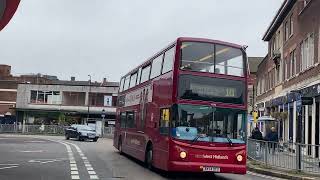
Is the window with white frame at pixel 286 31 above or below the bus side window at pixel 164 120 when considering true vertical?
above

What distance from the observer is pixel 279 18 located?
42344 millimetres

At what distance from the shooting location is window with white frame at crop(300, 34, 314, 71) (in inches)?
1207

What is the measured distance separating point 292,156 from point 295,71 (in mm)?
16772

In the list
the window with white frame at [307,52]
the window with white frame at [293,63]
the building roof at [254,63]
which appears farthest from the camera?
the building roof at [254,63]

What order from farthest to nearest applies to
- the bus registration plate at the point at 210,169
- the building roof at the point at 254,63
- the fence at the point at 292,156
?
the building roof at the point at 254,63 → the fence at the point at 292,156 → the bus registration plate at the point at 210,169

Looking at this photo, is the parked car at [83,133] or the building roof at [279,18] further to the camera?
the parked car at [83,133]

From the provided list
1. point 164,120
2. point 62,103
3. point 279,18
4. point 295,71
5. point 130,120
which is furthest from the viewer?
point 62,103

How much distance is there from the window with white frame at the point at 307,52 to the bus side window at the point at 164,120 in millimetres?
15699

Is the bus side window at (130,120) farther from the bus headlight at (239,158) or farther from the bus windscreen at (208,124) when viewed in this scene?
the bus headlight at (239,158)

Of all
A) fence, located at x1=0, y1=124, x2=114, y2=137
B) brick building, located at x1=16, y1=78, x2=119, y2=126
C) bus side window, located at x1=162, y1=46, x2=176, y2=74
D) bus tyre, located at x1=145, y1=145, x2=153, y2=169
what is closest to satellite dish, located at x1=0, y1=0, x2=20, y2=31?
bus side window, located at x1=162, y1=46, x2=176, y2=74

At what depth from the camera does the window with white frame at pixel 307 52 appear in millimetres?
30656

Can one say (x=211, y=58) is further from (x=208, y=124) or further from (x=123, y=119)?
(x=123, y=119)

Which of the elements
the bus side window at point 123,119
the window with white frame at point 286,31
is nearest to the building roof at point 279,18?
the window with white frame at point 286,31

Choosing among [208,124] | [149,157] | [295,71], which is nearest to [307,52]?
[295,71]
